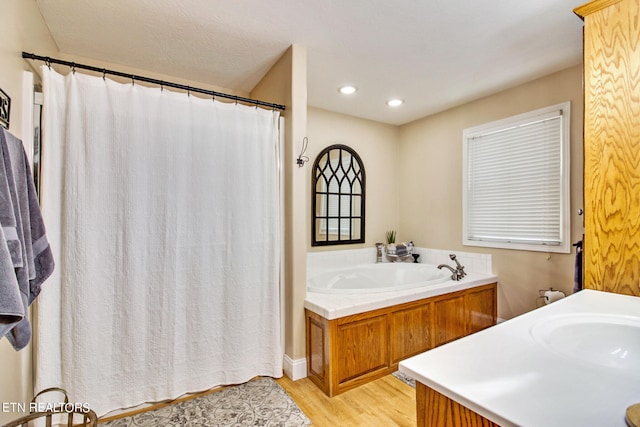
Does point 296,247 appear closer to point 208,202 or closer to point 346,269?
point 208,202

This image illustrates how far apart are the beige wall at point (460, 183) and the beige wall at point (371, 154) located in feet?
0.45

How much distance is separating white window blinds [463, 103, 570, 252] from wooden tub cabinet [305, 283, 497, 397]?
88 centimetres

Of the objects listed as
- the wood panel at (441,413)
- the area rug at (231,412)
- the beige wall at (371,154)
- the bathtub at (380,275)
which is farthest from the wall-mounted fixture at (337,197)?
the wood panel at (441,413)

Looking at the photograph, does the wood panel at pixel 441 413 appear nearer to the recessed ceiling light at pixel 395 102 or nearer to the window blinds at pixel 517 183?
the window blinds at pixel 517 183

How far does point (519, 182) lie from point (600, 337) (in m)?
2.30

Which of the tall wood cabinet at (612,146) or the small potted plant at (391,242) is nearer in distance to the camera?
the tall wood cabinet at (612,146)

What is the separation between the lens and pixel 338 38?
2.18 metres

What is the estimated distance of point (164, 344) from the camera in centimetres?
195

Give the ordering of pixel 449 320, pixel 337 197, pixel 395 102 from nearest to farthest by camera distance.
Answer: pixel 449 320, pixel 395 102, pixel 337 197

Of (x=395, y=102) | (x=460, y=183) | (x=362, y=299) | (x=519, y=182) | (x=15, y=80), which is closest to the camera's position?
(x=15, y=80)

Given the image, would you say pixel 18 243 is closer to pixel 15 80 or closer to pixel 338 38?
pixel 15 80

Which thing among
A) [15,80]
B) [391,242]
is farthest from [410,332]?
[15,80]

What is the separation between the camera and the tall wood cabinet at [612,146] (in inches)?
53.6

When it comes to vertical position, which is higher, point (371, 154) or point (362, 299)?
point (371, 154)
